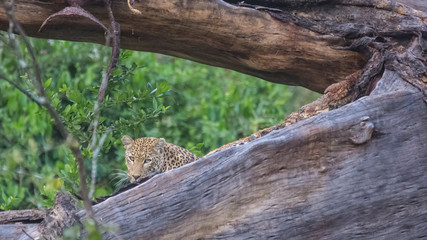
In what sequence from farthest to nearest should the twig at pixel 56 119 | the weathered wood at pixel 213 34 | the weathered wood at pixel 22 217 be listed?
1. the weathered wood at pixel 213 34
2. the weathered wood at pixel 22 217
3. the twig at pixel 56 119

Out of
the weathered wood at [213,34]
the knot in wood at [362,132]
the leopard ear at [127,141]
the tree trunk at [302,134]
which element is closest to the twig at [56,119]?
the tree trunk at [302,134]

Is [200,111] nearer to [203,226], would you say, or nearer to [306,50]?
[306,50]

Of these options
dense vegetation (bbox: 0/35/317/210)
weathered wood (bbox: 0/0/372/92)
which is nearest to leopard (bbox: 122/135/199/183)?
dense vegetation (bbox: 0/35/317/210)

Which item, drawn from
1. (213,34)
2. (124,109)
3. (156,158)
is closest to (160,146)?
(156,158)

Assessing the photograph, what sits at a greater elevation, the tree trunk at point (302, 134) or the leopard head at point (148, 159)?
the tree trunk at point (302, 134)

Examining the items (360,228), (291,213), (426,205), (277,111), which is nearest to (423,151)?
(426,205)

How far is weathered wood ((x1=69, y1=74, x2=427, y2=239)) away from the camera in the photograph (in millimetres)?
3912

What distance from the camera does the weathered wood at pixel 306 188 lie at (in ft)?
12.8

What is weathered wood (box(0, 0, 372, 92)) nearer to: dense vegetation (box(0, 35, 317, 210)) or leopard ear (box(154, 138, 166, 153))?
leopard ear (box(154, 138, 166, 153))

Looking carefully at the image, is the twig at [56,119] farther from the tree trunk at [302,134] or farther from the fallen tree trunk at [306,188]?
the fallen tree trunk at [306,188]

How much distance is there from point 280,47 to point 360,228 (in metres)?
→ 1.50

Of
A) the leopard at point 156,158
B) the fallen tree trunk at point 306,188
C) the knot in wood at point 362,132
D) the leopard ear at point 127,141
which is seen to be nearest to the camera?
the fallen tree trunk at point 306,188

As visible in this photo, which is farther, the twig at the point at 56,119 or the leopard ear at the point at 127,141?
the leopard ear at the point at 127,141

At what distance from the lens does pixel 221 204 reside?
13.0ft
